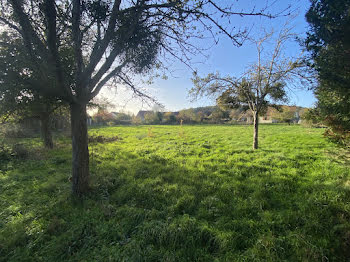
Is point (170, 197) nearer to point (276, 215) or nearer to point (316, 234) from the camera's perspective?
point (276, 215)

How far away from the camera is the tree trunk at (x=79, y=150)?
348cm

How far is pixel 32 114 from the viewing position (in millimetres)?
8523

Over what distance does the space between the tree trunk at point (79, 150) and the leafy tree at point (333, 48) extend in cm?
555

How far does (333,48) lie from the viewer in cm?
276

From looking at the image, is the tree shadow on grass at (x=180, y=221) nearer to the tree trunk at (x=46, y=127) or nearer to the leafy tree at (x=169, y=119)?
the tree trunk at (x=46, y=127)

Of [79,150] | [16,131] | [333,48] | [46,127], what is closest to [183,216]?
[79,150]

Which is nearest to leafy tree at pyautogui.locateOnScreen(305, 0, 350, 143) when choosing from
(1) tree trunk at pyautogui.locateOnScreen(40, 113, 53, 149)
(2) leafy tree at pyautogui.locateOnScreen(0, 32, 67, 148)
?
(2) leafy tree at pyautogui.locateOnScreen(0, 32, 67, 148)

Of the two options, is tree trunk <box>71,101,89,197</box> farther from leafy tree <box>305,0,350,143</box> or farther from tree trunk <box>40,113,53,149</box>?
tree trunk <box>40,113,53,149</box>

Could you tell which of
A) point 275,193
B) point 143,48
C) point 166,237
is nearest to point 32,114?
point 143,48

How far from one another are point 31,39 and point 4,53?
7.68ft

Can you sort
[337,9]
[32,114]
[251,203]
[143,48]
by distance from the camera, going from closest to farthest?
[337,9] → [251,203] → [143,48] → [32,114]

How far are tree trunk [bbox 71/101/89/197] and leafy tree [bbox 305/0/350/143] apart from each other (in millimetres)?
5553

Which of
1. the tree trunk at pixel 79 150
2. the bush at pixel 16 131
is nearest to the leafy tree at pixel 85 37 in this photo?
the tree trunk at pixel 79 150

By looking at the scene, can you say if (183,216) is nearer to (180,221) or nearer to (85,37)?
(180,221)
